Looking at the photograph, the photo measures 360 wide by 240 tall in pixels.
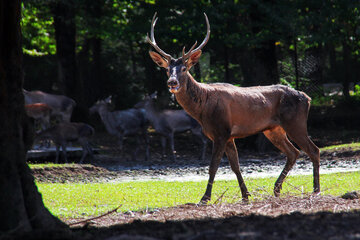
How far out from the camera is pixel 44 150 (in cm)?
1794

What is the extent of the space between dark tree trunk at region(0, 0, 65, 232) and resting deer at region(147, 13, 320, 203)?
323 centimetres

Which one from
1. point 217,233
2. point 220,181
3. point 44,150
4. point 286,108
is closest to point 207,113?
point 286,108

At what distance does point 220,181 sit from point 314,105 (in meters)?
13.0

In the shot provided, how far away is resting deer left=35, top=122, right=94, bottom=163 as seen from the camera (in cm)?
1712

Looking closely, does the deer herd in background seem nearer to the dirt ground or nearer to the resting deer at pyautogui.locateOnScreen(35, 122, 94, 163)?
the resting deer at pyautogui.locateOnScreen(35, 122, 94, 163)

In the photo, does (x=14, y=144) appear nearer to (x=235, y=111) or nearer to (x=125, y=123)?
(x=235, y=111)

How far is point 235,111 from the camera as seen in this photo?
9.91m

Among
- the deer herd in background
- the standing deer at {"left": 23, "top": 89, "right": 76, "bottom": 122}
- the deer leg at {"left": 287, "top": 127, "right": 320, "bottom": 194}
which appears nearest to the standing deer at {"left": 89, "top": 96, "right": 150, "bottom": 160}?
the deer herd in background

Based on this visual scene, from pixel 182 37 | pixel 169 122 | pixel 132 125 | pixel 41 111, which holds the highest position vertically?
pixel 182 37

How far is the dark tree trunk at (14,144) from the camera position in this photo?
20.1 ft

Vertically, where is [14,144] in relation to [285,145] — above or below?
above

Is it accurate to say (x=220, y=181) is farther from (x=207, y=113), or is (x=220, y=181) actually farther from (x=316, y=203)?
(x=316, y=203)

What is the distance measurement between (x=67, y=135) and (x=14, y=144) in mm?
11329

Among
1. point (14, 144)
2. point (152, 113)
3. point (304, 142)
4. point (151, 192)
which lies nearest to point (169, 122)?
point (152, 113)
